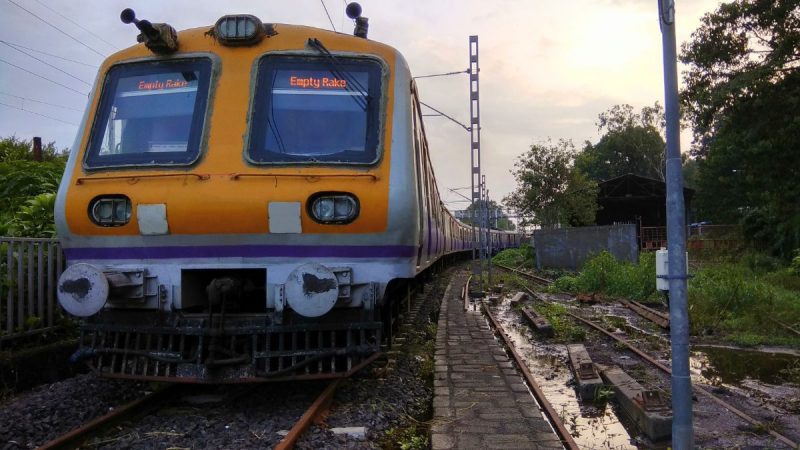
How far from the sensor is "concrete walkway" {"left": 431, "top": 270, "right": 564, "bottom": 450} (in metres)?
4.10

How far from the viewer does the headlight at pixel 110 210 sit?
4.57m

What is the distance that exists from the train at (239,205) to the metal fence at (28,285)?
112 cm

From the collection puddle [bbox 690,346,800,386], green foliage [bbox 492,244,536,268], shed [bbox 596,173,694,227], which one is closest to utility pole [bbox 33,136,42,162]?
puddle [bbox 690,346,800,386]

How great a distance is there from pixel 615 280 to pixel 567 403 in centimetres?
969

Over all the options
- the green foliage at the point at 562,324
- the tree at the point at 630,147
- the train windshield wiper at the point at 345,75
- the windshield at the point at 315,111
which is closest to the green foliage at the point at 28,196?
the windshield at the point at 315,111

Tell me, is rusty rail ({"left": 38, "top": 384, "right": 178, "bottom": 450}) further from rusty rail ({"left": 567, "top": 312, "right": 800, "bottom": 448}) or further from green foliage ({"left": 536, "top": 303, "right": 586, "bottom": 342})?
green foliage ({"left": 536, "top": 303, "right": 586, "bottom": 342})

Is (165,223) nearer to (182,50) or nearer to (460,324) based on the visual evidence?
(182,50)

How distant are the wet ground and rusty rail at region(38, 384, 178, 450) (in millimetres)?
3179

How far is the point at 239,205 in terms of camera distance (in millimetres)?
4402

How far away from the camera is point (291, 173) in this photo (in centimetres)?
450

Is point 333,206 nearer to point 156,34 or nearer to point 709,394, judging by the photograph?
point 156,34

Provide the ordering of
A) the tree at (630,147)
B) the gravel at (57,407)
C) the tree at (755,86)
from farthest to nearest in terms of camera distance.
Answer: the tree at (630,147) → the tree at (755,86) → the gravel at (57,407)

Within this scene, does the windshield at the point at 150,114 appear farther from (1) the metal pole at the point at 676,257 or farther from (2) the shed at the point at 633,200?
(2) the shed at the point at 633,200

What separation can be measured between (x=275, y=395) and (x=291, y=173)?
1.83m
